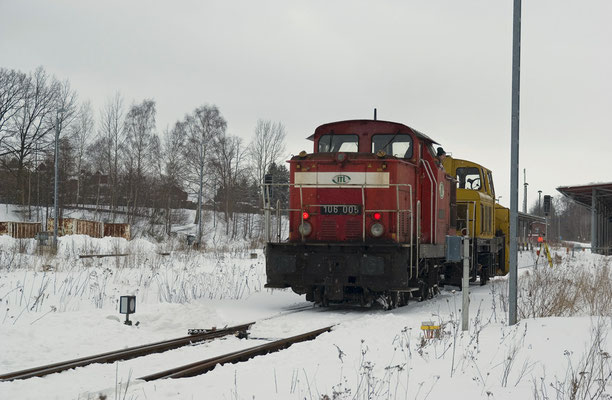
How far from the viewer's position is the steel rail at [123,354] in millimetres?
5805

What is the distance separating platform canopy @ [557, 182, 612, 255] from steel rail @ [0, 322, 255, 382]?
32560mm

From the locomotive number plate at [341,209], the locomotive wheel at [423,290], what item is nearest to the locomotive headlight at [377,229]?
the locomotive number plate at [341,209]

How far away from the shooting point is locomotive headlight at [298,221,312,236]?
11.4 meters

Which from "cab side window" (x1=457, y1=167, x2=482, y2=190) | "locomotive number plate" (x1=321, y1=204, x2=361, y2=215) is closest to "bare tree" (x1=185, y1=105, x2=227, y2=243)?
"cab side window" (x1=457, y1=167, x2=482, y2=190)

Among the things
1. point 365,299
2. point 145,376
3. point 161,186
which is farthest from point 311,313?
point 161,186

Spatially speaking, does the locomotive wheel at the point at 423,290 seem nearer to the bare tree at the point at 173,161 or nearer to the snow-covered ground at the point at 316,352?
the snow-covered ground at the point at 316,352

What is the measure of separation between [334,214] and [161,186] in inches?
1664

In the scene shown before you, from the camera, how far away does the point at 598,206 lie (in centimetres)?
3981

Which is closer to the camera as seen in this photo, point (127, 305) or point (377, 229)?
point (127, 305)

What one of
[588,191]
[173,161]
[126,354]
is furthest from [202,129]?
[126,354]

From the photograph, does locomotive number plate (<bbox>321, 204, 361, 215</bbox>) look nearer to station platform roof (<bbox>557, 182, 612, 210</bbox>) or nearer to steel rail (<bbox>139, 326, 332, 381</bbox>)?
steel rail (<bbox>139, 326, 332, 381</bbox>)

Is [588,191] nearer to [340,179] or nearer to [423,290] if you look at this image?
[423,290]

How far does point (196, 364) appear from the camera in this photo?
20.6ft

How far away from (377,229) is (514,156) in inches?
116
